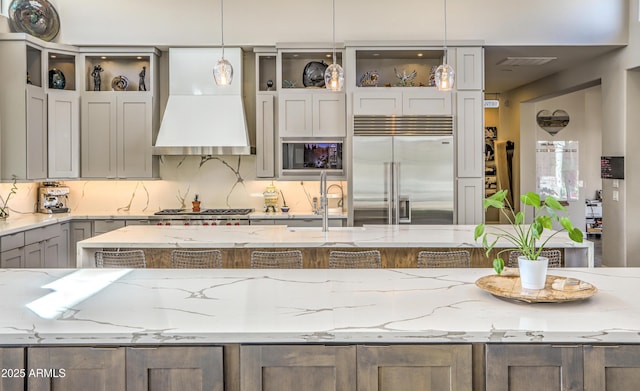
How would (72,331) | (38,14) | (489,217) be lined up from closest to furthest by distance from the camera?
(72,331) < (38,14) < (489,217)

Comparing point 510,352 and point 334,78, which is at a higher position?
point 334,78

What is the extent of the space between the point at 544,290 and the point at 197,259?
226cm

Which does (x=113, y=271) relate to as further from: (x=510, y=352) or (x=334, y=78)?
(x=334, y=78)

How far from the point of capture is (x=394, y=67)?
6375mm

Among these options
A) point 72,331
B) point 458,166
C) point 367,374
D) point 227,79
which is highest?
point 227,79

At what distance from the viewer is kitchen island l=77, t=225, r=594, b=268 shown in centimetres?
346

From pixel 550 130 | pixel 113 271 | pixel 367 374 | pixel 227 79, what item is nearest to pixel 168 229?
pixel 227 79

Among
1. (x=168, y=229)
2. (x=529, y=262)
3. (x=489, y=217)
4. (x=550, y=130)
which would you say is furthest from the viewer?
(x=489, y=217)

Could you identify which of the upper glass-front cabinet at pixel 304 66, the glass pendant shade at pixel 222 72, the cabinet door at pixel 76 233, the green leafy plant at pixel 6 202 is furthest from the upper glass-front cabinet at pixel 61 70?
the glass pendant shade at pixel 222 72

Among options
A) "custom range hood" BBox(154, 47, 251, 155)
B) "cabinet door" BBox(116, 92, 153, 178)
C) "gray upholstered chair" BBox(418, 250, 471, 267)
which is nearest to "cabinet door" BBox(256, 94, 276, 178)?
"custom range hood" BBox(154, 47, 251, 155)

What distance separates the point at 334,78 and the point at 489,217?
264 inches

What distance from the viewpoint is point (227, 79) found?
13.6 feet

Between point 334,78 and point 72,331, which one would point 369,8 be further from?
point 72,331

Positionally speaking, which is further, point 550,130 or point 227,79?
point 550,130
